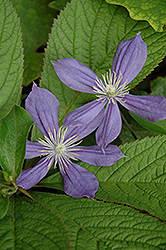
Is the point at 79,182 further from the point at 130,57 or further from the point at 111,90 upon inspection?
the point at 130,57

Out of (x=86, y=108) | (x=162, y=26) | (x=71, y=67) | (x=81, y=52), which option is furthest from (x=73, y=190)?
(x=162, y=26)

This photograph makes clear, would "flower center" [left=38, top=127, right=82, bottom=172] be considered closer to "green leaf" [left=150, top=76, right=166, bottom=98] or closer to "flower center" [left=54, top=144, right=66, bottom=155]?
"flower center" [left=54, top=144, right=66, bottom=155]

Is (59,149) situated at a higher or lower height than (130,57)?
lower

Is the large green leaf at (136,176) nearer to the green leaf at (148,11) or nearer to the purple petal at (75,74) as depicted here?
the purple petal at (75,74)

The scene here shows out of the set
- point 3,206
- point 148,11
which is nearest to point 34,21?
point 148,11

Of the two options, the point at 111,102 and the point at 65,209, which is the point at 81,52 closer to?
the point at 111,102

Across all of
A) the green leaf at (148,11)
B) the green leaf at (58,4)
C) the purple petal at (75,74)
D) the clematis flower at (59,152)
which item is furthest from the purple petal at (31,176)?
the green leaf at (58,4)

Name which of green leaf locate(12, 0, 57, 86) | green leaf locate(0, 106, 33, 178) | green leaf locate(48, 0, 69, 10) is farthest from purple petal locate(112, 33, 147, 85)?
green leaf locate(12, 0, 57, 86)
